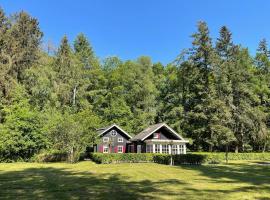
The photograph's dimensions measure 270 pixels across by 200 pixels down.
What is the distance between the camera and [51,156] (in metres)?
39.9

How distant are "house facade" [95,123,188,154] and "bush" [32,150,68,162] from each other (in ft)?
19.5

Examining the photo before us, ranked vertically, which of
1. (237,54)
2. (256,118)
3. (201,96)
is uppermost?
(237,54)

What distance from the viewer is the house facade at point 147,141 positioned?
43562 millimetres

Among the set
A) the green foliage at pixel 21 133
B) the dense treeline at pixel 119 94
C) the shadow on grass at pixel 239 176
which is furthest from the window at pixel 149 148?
the shadow on grass at pixel 239 176

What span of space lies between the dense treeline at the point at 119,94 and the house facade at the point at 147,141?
13.2ft

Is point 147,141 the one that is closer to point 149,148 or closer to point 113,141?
point 149,148

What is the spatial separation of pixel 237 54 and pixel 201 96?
12022 millimetres

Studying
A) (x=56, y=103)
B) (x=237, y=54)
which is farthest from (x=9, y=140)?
(x=237, y=54)

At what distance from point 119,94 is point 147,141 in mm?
19393

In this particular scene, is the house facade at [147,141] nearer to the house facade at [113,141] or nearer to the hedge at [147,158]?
the house facade at [113,141]

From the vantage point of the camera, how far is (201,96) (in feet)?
167

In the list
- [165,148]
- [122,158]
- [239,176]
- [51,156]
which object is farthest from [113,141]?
[239,176]

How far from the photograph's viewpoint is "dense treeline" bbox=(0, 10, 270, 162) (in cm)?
3806

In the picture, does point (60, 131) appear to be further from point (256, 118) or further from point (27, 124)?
point (256, 118)
